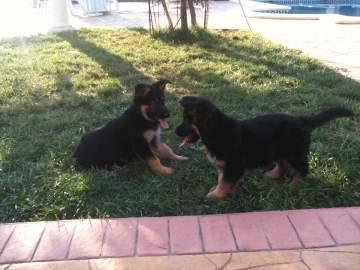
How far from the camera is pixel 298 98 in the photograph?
19.1 ft

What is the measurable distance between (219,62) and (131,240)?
5.17 metres

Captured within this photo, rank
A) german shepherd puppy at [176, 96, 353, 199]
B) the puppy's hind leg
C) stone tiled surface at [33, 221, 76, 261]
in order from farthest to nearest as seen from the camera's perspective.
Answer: the puppy's hind leg
german shepherd puppy at [176, 96, 353, 199]
stone tiled surface at [33, 221, 76, 261]

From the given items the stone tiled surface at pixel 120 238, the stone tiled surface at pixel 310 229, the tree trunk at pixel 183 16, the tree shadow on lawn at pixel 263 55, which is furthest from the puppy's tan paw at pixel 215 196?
the tree trunk at pixel 183 16

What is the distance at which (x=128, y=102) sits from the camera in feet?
19.4

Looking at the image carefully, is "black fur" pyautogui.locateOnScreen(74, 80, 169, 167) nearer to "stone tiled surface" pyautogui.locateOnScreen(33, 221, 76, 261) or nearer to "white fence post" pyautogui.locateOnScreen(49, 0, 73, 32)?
"stone tiled surface" pyautogui.locateOnScreen(33, 221, 76, 261)

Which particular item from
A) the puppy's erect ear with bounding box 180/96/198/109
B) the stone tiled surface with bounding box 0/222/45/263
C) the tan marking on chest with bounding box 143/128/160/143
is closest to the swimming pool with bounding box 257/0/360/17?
the tan marking on chest with bounding box 143/128/160/143

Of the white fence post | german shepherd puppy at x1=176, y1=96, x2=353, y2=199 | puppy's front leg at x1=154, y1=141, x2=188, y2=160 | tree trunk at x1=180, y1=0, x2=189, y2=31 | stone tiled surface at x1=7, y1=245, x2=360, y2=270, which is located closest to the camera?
stone tiled surface at x1=7, y1=245, x2=360, y2=270

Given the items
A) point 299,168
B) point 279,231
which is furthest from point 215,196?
point 299,168

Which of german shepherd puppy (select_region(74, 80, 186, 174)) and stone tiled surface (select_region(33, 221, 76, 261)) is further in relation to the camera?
german shepherd puppy (select_region(74, 80, 186, 174))

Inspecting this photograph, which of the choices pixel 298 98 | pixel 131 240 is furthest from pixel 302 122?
pixel 298 98

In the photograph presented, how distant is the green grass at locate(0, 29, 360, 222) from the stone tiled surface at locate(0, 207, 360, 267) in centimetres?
18

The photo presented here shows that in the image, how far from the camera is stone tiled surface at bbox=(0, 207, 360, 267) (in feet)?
9.92

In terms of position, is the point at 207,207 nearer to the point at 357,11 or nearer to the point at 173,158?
the point at 173,158

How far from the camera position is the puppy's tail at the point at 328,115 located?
139 inches
